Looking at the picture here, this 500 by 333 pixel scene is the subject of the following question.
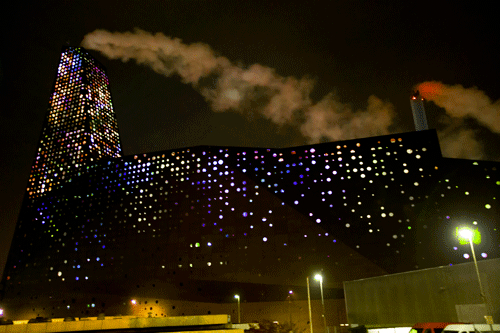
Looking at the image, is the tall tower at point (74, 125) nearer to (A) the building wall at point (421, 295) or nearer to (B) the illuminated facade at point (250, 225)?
(B) the illuminated facade at point (250, 225)

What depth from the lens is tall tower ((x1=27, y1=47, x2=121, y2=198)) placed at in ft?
115

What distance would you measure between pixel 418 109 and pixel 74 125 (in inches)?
1386

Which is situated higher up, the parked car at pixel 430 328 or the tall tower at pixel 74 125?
the tall tower at pixel 74 125

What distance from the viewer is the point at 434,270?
11594mm

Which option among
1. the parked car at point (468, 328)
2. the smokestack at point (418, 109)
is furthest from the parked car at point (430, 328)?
the smokestack at point (418, 109)

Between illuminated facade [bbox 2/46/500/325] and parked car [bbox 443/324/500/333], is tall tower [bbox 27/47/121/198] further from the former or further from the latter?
parked car [bbox 443/324/500/333]

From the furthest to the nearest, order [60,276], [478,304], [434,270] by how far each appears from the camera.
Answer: [60,276], [434,270], [478,304]

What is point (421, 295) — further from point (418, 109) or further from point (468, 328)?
point (418, 109)

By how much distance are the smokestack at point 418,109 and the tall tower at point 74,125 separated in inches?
1235

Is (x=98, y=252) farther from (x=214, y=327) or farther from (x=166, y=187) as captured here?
(x=214, y=327)

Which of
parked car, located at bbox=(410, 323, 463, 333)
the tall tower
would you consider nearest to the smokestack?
the tall tower

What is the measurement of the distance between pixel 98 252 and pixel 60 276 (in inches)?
144

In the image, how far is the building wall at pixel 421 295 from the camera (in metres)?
9.92

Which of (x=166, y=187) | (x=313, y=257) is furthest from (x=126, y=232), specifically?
(x=313, y=257)
